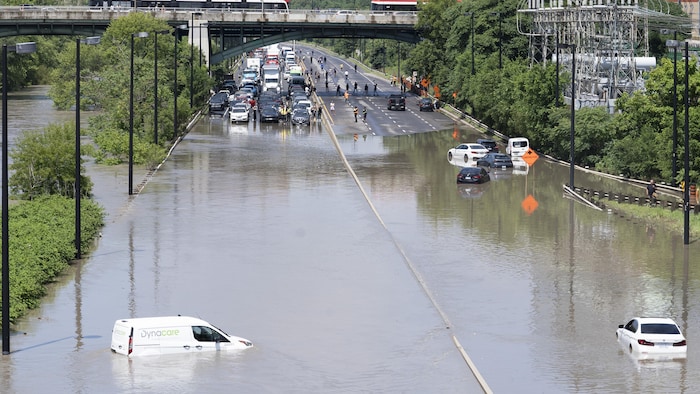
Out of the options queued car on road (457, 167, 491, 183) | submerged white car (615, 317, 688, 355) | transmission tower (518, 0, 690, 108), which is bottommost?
submerged white car (615, 317, 688, 355)

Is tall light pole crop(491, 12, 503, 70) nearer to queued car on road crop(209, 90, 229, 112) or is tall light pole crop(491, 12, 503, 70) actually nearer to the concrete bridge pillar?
queued car on road crop(209, 90, 229, 112)

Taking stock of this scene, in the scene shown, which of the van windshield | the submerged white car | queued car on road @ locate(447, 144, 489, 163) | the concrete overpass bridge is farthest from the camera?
the concrete overpass bridge

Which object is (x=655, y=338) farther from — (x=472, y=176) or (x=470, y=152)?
(x=470, y=152)

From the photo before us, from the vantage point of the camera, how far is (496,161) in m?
81.9

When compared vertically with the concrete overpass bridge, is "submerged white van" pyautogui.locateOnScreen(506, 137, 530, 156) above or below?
below

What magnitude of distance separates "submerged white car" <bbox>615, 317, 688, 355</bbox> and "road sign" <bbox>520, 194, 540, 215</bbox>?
27.4 m

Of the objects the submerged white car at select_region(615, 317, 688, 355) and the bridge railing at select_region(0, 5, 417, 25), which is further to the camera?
the bridge railing at select_region(0, 5, 417, 25)

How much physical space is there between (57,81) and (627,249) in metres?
87.0

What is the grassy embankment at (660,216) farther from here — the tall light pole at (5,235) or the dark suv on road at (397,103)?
the dark suv on road at (397,103)

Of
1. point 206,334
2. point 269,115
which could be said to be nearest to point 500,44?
point 269,115

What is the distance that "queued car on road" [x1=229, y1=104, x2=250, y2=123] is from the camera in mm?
110719

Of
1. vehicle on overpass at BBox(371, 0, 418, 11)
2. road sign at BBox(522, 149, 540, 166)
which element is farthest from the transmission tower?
vehicle on overpass at BBox(371, 0, 418, 11)

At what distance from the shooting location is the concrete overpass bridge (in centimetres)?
13875

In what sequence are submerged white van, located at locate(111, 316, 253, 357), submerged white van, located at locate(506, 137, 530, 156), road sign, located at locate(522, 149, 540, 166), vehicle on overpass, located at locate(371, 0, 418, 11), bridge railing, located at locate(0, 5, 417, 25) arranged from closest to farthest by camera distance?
submerged white van, located at locate(111, 316, 253, 357) → road sign, located at locate(522, 149, 540, 166) → submerged white van, located at locate(506, 137, 530, 156) → bridge railing, located at locate(0, 5, 417, 25) → vehicle on overpass, located at locate(371, 0, 418, 11)
